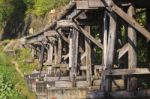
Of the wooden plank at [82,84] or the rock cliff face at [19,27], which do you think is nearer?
the wooden plank at [82,84]

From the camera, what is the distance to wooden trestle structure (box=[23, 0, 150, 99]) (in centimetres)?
999

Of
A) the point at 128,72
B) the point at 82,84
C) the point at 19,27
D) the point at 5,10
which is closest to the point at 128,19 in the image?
the point at 128,72

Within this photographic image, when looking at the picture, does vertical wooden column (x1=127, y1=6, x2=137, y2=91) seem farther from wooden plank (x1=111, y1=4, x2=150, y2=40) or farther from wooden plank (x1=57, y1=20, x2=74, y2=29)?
wooden plank (x1=57, y1=20, x2=74, y2=29)

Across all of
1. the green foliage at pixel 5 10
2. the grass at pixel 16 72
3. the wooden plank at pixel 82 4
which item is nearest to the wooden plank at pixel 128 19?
the wooden plank at pixel 82 4

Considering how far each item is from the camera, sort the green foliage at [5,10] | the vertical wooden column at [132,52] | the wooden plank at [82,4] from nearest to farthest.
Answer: the vertical wooden column at [132,52]
the wooden plank at [82,4]
the green foliage at [5,10]

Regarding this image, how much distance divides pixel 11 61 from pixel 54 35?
19933mm

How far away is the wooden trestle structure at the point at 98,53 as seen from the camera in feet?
32.8

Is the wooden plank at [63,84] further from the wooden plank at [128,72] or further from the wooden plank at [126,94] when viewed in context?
the wooden plank at [128,72]

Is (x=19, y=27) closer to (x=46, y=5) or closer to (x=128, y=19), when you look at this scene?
(x=46, y=5)

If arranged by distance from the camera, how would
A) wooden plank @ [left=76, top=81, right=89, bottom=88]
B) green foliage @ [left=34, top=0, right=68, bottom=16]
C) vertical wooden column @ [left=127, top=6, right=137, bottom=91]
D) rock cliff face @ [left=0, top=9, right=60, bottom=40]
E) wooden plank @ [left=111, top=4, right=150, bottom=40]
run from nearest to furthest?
wooden plank @ [left=111, top=4, right=150, bottom=40] < vertical wooden column @ [left=127, top=6, right=137, bottom=91] < wooden plank @ [left=76, top=81, right=89, bottom=88] < green foliage @ [left=34, top=0, right=68, bottom=16] < rock cliff face @ [left=0, top=9, right=60, bottom=40]

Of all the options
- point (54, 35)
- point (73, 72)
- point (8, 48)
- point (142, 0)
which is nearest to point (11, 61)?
point (8, 48)

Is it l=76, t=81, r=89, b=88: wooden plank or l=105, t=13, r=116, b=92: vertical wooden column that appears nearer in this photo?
l=105, t=13, r=116, b=92: vertical wooden column

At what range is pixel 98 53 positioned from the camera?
20609mm

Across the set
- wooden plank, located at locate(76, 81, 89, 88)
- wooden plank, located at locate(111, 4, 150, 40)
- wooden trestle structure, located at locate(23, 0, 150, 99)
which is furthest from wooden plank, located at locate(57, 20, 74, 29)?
wooden plank, located at locate(111, 4, 150, 40)
